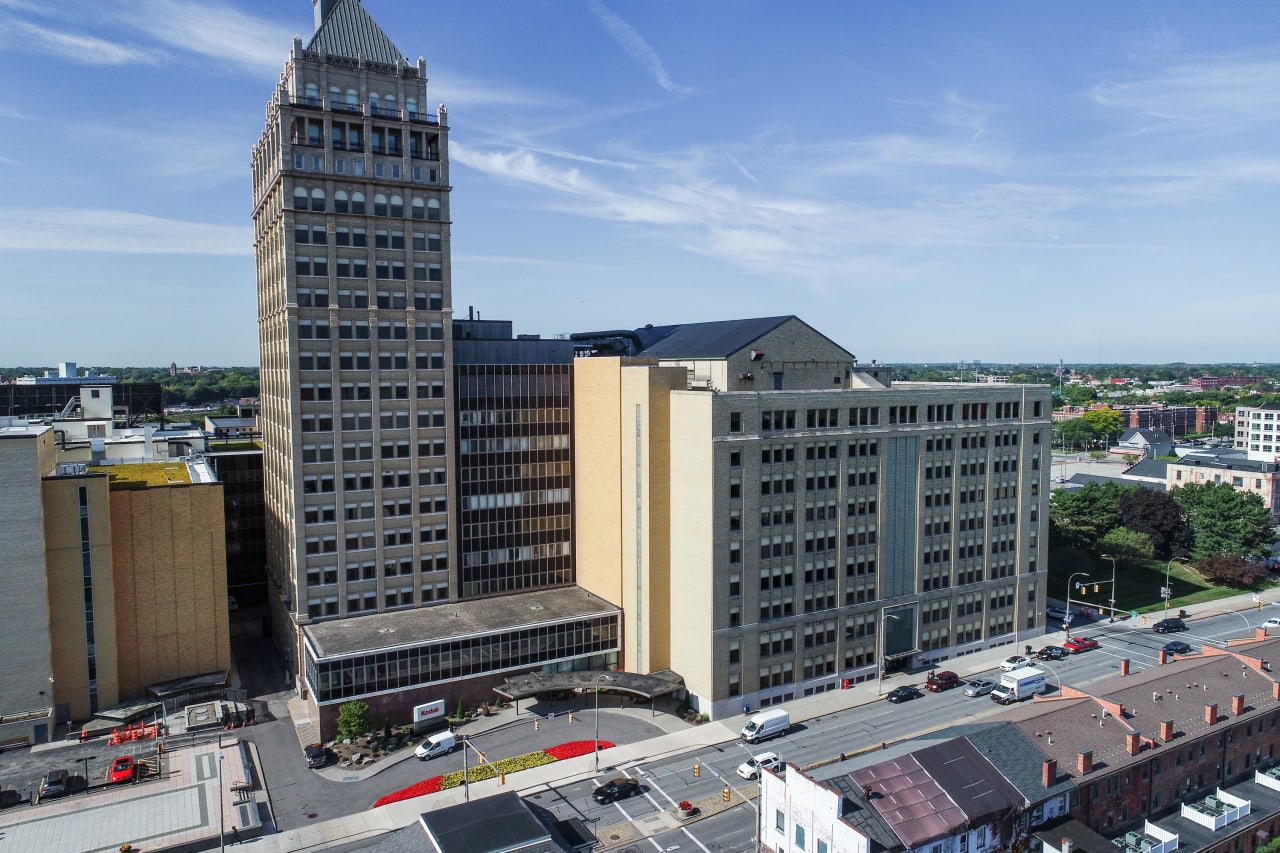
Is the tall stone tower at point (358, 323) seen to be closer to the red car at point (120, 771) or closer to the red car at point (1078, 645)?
the red car at point (120, 771)

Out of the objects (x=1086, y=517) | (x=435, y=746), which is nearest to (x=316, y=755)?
(x=435, y=746)

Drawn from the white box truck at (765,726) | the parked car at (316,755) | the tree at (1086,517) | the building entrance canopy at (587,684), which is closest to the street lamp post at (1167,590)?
the tree at (1086,517)

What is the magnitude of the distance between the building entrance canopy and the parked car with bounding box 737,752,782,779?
39.8ft

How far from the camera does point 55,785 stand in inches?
2502

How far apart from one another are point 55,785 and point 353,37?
70793mm

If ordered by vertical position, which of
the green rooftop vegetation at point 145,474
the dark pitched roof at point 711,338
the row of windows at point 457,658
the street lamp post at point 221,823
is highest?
the dark pitched roof at point 711,338

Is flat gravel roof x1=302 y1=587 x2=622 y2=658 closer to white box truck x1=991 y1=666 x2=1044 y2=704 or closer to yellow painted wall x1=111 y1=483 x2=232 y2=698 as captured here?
yellow painted wall x1=111 y1=483 x2=232 y2=698

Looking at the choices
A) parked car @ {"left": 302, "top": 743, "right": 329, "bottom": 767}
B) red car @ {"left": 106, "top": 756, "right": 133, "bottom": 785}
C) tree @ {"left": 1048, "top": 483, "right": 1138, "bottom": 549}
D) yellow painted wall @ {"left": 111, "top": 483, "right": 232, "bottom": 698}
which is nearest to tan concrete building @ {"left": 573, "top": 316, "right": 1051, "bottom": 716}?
parked car @ {"left": 302, "top": 743, "right": 329, "bottom": 767}

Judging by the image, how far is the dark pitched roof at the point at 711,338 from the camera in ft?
292

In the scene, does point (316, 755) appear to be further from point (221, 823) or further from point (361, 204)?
point (361, 204)

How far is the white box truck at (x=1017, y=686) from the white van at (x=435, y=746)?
51.3 meters

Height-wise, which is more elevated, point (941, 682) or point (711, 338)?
point (711, 338)

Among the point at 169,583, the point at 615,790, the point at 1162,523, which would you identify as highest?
the point at 169,583

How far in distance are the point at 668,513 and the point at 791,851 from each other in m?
37.3
